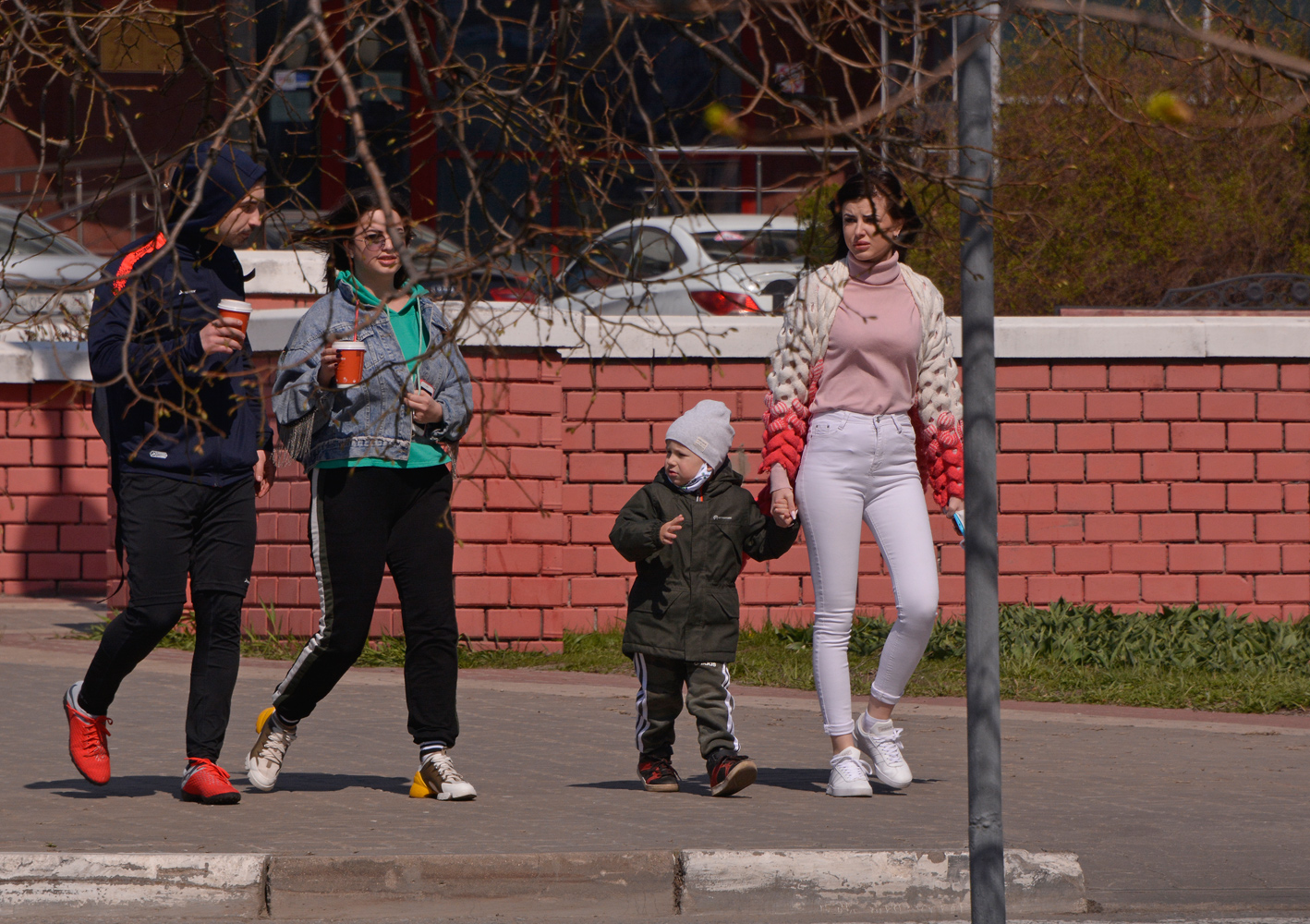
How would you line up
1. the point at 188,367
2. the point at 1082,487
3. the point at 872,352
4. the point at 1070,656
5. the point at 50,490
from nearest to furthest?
the point at 188,367, the point at 872,352, the point at 1070,656, the point at 1082,487, the point at 50,490

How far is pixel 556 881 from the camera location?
484 cm

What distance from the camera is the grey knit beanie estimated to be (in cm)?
608

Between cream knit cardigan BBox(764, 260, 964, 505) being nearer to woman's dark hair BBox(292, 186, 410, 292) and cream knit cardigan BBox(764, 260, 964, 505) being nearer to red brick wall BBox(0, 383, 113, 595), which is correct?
woman's dark hair BBox(292, 186, 410, 292)

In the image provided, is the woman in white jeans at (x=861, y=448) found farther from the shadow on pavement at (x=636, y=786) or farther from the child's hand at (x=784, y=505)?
the shadow on pavement at (x=636, y=786)

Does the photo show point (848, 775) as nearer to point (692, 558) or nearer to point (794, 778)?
point (794, 778)

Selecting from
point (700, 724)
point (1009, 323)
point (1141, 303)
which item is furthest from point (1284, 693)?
point (1141, 303)

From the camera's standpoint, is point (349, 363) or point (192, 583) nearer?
point (349, 363)

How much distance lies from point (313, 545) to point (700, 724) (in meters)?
1.43

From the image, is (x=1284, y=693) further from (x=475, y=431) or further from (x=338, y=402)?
(x=338, y=402)

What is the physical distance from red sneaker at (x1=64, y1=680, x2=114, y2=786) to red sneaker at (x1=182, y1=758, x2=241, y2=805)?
11.6 inches

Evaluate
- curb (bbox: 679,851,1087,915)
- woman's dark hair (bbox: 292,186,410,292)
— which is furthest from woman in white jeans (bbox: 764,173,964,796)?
woman's dark hair (bbox: 292,186,410,292)

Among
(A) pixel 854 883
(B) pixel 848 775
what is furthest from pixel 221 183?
(B) pixel 848 775

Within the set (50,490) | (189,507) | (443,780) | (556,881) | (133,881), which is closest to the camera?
(133,881)

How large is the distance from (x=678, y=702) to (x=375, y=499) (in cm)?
128
